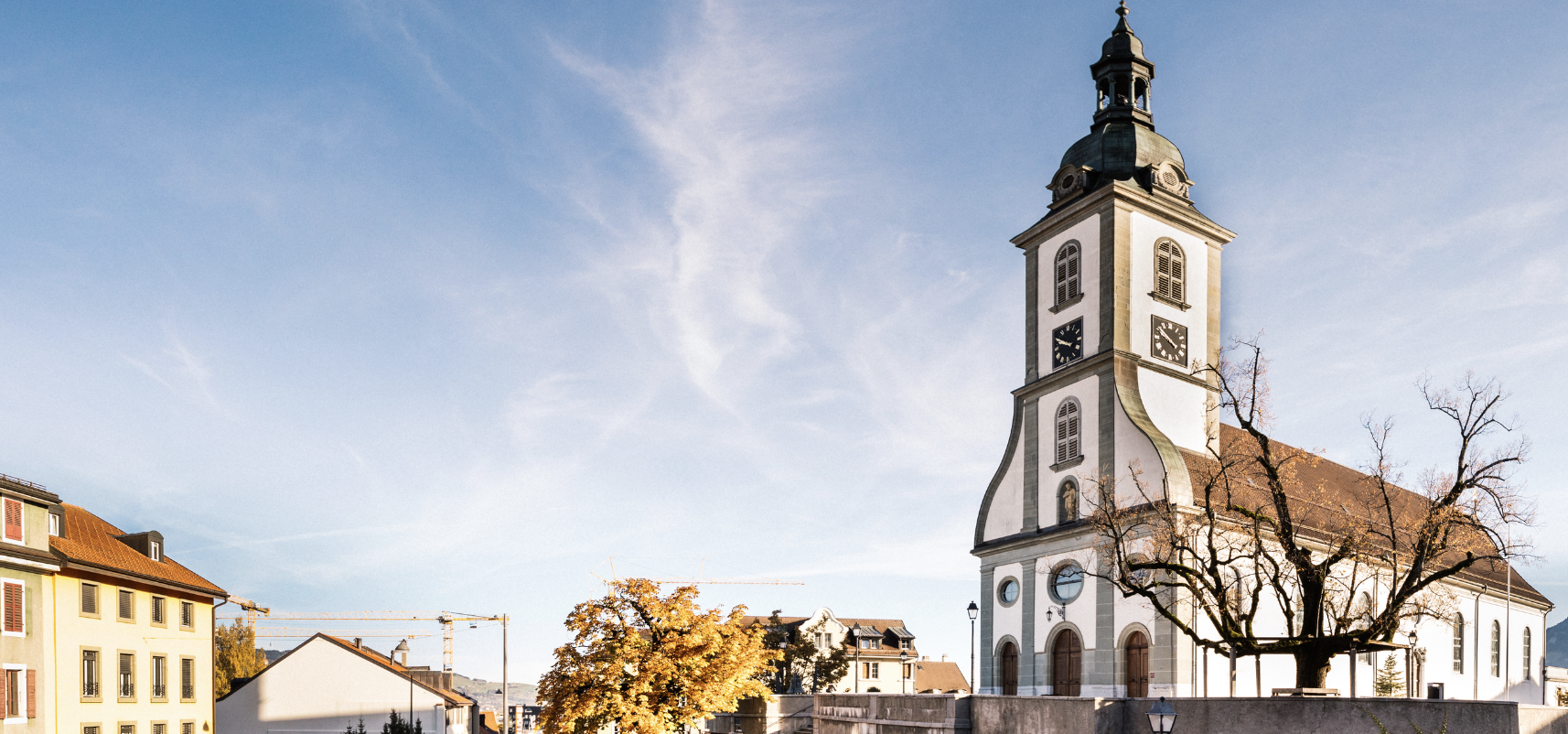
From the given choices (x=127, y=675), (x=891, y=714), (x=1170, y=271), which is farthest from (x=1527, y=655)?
(x=127, y=675)

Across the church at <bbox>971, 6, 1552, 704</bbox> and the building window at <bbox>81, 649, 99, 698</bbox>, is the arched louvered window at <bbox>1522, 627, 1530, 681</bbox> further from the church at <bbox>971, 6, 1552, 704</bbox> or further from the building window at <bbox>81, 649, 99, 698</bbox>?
the building window at <bbox>81, 649, 99, 698</bbox>

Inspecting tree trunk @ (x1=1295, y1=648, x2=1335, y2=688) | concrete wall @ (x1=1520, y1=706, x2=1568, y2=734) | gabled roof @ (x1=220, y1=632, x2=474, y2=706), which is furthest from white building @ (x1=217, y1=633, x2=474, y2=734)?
concrete wall @ (x1=1520, y1=706, x2=1568, y2=734)

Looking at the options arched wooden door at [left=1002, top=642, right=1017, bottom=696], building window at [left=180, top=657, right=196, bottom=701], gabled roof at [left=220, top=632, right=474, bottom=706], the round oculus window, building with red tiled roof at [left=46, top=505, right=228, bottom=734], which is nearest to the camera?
the round oculus window

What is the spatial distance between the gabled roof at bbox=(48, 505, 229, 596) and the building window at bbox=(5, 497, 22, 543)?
1855 mm

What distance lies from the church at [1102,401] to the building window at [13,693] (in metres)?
32.8

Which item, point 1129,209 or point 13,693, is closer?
point 13,693

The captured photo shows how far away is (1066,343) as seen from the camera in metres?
46.9

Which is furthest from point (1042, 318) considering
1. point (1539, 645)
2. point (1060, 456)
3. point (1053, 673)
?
point (1539, 645)

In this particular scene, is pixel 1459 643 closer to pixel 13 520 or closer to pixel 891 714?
pixel 891 714

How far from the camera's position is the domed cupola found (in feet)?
156

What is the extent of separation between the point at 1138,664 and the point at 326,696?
44.1m

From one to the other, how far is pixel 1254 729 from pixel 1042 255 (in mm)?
29357

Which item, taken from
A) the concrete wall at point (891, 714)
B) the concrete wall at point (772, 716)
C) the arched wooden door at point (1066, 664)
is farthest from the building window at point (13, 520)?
the arched wooden door at point (1066, 664)

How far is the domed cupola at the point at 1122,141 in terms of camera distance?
4759 centimetres
